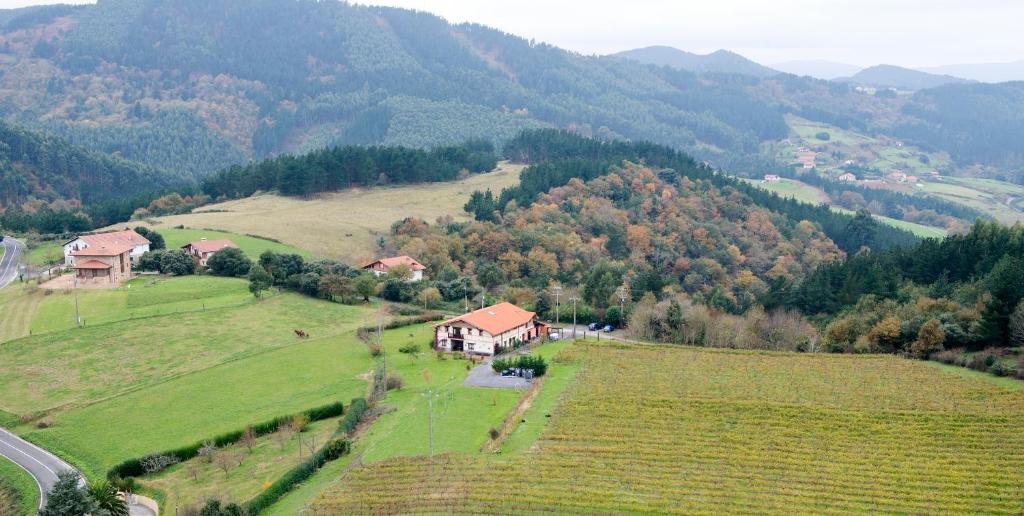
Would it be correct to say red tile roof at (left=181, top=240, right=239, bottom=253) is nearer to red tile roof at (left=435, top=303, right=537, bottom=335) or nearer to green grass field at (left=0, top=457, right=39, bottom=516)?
red tile roof at (left=435, top=303, right=537, bottom=335)

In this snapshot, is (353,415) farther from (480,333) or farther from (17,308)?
(17,308)

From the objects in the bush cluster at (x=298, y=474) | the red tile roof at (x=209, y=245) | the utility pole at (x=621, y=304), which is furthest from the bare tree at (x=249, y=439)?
the red tile roof at (x=209, y=245)

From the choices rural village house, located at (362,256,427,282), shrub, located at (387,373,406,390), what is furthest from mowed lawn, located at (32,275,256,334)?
shrub, located at (387,373,406,390)

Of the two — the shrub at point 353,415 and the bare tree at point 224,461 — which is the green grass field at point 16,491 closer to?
the bare tree at point 224,461

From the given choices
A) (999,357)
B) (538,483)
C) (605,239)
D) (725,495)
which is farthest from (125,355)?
(605,239)

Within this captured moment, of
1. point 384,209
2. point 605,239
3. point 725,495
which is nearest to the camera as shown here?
point 725,495

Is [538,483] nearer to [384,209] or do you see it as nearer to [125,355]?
[125,355]

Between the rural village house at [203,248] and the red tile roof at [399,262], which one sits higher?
the rural village house at [203,248]
